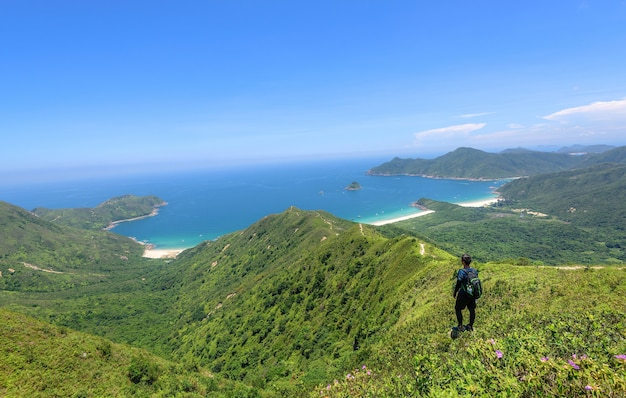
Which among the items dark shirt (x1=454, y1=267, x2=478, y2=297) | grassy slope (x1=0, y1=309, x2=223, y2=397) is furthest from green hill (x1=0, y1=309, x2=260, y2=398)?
dark shirt (x1=454, y1=267, x2=478, y2=297)

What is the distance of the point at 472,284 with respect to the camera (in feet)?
46.4

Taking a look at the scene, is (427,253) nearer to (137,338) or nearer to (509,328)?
(509,328)

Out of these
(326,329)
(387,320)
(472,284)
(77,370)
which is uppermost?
(472,284)

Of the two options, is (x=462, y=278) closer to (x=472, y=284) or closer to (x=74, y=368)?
(x=472, y=284)

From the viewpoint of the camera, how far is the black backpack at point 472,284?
14.1 m

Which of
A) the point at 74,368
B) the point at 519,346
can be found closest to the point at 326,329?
the point at 74,368

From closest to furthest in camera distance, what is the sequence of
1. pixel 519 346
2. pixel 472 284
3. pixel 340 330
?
1. pixel 519 346
2. pixel 472 284
3. pixel 340 330

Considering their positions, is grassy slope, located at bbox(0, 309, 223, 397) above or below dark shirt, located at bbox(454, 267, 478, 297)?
below

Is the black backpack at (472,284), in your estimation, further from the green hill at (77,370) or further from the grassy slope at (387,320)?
the green hill at (77,370)

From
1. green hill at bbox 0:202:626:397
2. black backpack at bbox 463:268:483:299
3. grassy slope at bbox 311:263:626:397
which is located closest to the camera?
grassy slope at bbox 311:263:626:397

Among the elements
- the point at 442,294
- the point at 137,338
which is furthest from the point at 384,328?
the point at 137,338

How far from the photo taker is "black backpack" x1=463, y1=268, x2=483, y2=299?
14086 millimetres

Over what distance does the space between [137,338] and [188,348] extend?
26.4 meters

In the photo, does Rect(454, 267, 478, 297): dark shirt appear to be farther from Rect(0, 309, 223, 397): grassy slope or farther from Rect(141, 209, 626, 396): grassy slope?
Rect(0, 309, 223, 397): grassy slope
